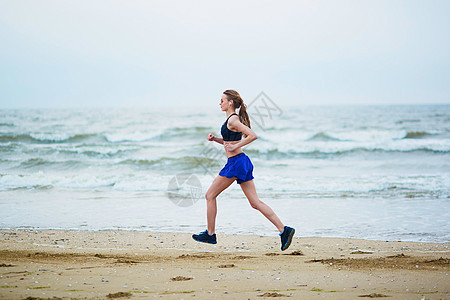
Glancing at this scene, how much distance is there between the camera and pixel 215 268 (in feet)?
15.1

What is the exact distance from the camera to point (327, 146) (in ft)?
72.0

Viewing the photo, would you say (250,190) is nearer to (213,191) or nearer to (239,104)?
(213,191)

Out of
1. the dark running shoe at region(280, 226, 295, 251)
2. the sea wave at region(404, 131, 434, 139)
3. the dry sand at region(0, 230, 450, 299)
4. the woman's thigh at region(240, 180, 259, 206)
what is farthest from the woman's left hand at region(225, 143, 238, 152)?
the sea wave at region(404, 131, 434, 139)

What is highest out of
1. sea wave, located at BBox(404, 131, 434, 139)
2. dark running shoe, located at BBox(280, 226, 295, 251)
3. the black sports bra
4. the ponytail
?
the ponytail

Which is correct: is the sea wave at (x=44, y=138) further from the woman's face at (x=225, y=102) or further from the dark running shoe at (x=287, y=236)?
the dark running shoe at (x=287, y=236)

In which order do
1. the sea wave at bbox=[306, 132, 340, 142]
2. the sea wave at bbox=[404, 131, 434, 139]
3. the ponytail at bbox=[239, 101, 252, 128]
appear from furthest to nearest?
1. the sea wave at bbox=[404, 131, 434, 139]
2. the sea wave at bbox=[306, 132, 340, 142]
3. the ponytail at bbox=[239, 101, 252, 128]

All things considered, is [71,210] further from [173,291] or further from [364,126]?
[364,126]

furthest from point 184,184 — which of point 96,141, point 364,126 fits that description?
point 364,126

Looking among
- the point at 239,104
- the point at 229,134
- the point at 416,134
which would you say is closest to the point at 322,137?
the point at 416,134

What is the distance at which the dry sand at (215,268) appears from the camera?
3729 mm

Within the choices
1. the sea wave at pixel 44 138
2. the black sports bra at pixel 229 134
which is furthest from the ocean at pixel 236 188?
the black sports bra at pixel 229 134

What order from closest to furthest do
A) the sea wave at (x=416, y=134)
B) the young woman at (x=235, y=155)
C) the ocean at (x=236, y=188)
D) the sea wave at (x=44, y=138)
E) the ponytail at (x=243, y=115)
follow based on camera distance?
the young woman at (x=235, y=155) < the ponytail at (x=243, y=115) < the ocean at (x=236, y=188) < the sea wave at (x=44, y=138) < the sea wave at (x=416, y=134)

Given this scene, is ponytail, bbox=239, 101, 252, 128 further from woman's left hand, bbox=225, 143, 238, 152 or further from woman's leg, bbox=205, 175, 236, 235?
woman's leg, bbox=205, 175, 236, 235

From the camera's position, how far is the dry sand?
3729mm
